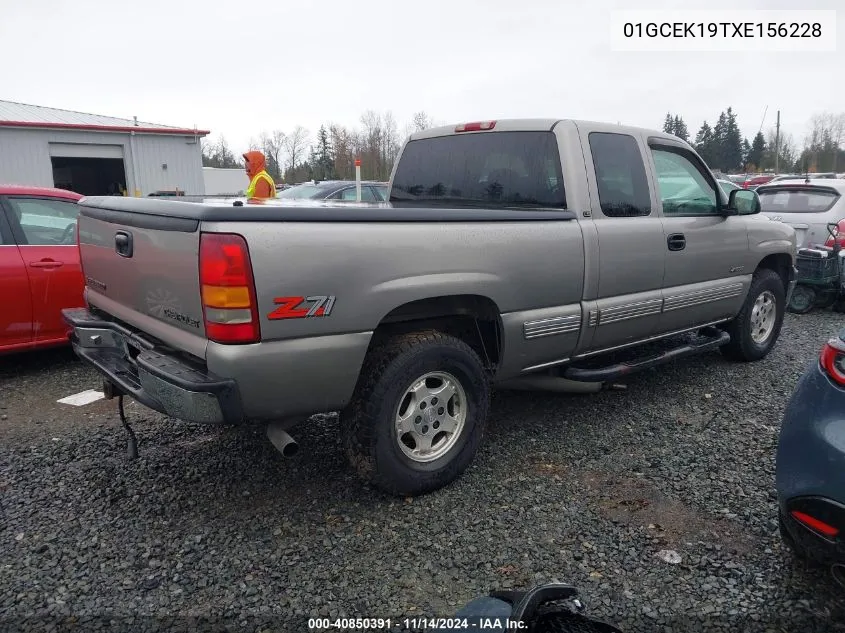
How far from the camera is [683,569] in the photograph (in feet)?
8.66

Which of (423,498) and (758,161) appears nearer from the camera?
(423,498)

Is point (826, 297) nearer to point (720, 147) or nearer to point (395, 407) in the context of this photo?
point (395, 407)

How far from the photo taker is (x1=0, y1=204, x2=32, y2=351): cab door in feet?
16.0

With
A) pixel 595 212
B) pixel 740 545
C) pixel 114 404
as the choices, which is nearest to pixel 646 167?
pixel 595 212

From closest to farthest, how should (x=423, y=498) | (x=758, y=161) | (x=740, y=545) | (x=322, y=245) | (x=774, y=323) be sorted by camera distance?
(x=322, y=245), (x=740, y=545), (x=423, y=498), (x=774, y=323), (x=758, y=161)

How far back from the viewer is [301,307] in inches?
102

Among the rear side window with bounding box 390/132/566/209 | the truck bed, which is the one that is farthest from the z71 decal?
the rear side window with bounding box 390/132/566/209

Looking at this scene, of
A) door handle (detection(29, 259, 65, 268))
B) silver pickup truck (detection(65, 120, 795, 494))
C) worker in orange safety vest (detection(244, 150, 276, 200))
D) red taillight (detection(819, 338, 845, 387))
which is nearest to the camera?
red taillight (detection(819, 338, 845, 387))

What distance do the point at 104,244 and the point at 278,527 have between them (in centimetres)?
174

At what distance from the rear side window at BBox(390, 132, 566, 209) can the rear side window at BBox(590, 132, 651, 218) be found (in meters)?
0.32

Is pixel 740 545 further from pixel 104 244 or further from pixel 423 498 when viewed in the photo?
pixel 104 244

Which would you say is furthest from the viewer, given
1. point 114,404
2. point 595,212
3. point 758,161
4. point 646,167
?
point 758,161

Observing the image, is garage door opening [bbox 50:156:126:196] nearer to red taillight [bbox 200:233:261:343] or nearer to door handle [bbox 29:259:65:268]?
door handle [bbox 29:259:65:268]

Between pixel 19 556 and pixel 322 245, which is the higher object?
pixel 322 245
